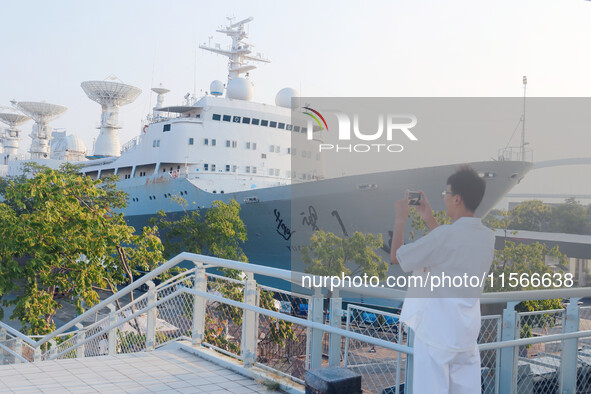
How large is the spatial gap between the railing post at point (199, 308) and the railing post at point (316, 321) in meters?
1.53

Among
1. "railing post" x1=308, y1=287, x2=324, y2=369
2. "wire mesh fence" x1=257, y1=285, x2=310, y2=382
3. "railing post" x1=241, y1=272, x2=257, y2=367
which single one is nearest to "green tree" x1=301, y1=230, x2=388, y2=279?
"wire mesh fence" x1=257, y1=285, x2=310, y2=382

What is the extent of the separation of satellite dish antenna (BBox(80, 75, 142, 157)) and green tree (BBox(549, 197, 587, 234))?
27668 millimetres

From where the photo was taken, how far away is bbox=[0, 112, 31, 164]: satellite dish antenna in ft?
182

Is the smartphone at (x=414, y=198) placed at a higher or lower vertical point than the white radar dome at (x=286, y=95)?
lower

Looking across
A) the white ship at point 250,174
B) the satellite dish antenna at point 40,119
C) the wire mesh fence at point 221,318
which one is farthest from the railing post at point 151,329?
the satellite dish antenna at point 40,119

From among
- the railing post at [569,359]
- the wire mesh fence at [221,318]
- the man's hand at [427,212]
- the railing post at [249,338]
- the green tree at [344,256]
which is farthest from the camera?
the green tree at [344,256]

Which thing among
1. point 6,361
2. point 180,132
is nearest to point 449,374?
point 6,361

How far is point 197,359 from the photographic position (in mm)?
4738

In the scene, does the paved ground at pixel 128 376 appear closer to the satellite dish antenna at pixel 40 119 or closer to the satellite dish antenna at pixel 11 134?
the satellite dish antenna at pixel 40 119

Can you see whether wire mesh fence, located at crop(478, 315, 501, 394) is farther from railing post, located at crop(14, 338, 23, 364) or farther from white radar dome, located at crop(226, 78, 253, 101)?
white radar dome, located at crop(226, 78, 253, 101)

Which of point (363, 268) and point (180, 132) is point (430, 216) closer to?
point (363, 268)

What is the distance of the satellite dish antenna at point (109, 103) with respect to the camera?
34.7 m

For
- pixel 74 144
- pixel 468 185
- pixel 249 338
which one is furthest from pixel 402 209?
pixel 74 144

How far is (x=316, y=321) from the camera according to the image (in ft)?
12.0
